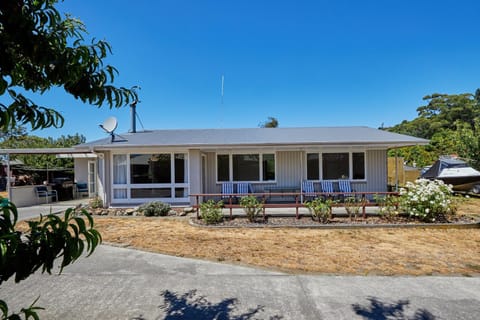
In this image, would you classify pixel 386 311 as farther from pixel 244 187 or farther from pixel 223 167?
pixel 223 167

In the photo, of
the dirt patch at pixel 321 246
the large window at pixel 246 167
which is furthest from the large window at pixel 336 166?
the dirt patch at pixel 321 246

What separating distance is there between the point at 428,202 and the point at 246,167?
Result: 7.19 metres

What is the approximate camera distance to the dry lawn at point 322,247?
15.6 ft

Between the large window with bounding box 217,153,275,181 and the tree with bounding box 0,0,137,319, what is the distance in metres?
10.4

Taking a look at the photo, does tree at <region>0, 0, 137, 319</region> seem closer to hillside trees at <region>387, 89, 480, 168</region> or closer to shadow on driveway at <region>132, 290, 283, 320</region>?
shadow on driveway at <region>132, 290, 283, 320</region>

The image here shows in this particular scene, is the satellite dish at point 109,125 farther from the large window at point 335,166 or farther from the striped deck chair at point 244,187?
the large window at point 335,166

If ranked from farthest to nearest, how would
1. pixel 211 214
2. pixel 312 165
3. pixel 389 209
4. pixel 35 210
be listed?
pixel 312 165, pixel 35 210, pixel 389 209, pixel 211 214

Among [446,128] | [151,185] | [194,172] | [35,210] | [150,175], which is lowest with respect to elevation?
[35,210]

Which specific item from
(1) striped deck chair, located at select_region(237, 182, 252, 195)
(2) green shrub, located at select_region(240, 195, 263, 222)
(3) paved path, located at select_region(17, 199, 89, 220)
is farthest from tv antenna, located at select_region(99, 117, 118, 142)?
(2) green shrub, located at select_region(240, 195, 263, 222)

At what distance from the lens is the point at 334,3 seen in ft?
31.4

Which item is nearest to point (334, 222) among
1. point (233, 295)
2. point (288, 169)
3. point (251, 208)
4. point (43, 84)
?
Answer: point (251, 208)

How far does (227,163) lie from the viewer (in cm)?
1244

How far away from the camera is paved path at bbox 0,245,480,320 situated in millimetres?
3217

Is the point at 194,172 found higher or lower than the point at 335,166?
lower
